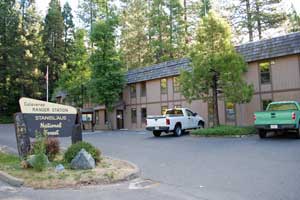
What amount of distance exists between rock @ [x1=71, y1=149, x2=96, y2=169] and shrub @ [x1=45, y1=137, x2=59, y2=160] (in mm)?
1453

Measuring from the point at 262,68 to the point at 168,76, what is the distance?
8.82m

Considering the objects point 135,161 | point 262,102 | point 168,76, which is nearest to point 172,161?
point 135,161

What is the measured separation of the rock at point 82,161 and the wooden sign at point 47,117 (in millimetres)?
1717

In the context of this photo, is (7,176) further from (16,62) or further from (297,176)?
(16,62)

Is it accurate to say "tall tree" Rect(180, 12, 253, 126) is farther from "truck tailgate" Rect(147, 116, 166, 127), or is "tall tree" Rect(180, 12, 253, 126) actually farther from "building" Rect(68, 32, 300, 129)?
"building" Rect(68, 32, 300, 129)

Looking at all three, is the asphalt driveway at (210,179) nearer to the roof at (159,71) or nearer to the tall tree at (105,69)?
the roof at (159,71)

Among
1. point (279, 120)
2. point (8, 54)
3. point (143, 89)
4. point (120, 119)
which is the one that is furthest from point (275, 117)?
point (8, 54)

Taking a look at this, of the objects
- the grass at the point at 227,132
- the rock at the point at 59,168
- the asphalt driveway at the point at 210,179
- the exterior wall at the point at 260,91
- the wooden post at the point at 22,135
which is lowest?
the asphalt driveway at the point at 210,179

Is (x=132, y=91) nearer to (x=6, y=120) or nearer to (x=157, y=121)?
(x=157, y=121)

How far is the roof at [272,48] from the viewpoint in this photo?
2022 centimetres

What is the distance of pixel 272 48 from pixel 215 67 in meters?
4.95

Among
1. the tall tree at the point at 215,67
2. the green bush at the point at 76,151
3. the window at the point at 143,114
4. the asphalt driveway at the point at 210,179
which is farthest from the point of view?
the window at the point at 143,114

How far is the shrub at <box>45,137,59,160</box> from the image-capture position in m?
9.67

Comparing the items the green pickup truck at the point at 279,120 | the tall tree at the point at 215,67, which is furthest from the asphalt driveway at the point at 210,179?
the tall tree at the point at 215,67
